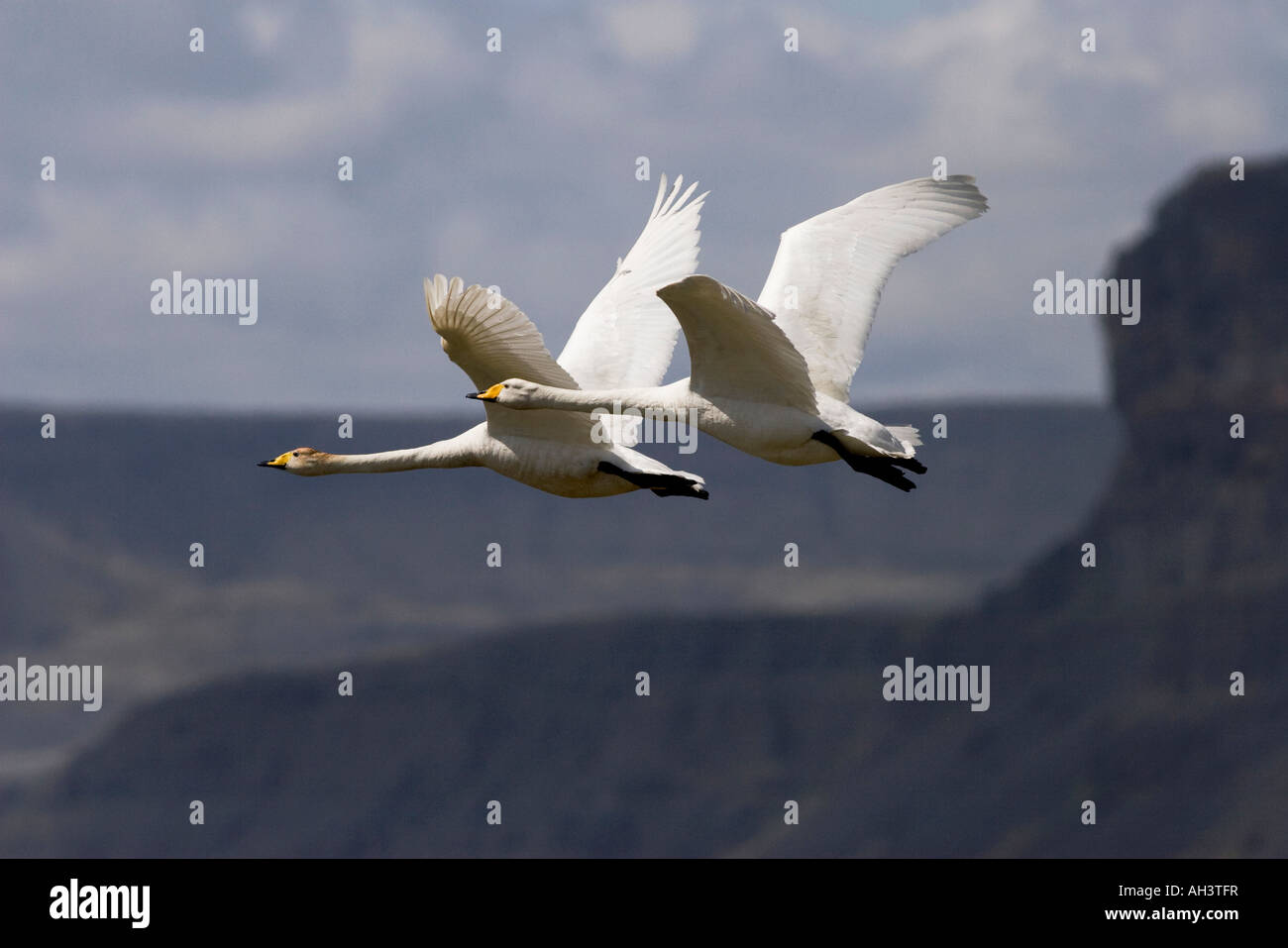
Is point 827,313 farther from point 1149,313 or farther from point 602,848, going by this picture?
point 602,848

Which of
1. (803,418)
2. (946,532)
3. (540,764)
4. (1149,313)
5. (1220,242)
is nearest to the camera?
(803,418)

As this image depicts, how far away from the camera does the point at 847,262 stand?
17688 mm

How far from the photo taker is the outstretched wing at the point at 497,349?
1560 centimetres

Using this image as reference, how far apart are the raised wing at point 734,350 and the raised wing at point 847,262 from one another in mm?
1405

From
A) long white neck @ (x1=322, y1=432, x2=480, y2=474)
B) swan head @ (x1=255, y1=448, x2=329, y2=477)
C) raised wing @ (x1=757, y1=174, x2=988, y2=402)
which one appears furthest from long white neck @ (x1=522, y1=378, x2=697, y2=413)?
swan head @ (x1=255, y1=448, x2=329, y2=477)

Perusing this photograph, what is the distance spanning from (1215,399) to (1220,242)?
45.7 ft

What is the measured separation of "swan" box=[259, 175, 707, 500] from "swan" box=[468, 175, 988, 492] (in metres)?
0.40

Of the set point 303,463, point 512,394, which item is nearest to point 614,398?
point 512,394

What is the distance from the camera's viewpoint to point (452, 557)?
187 metres

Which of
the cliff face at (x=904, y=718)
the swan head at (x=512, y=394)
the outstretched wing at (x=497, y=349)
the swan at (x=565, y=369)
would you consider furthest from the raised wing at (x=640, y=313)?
the cliff face at (x=904, y=718)

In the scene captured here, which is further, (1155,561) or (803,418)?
(1155,561)

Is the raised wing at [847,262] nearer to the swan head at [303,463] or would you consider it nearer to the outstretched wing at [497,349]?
the outstretched wing at [497,349]

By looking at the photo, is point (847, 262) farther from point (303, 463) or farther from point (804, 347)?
Result: point (303, 463)
